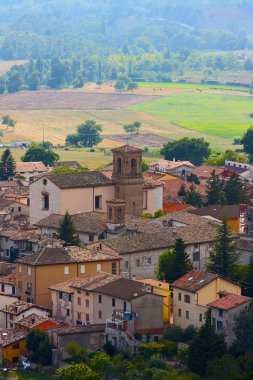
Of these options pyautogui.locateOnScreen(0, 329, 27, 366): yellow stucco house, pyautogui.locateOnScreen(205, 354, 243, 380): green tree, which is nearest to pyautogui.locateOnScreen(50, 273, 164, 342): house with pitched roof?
pyautogui.locateOnScreen(0, 329, 27, 366): yellow stucco house

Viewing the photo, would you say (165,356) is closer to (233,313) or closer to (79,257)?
(233,313)

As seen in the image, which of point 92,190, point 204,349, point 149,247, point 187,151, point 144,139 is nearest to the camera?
point 204,349

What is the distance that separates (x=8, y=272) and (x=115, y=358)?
11634 mm

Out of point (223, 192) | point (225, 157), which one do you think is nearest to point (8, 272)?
point (223, 192)

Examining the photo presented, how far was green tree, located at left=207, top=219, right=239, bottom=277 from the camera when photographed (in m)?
59.0

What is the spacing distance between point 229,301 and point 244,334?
201cm

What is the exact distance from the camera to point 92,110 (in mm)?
173000

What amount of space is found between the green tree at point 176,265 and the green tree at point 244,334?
7.27 meters

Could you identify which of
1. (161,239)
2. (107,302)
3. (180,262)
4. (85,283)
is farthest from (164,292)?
(161,239)

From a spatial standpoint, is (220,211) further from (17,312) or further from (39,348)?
(39,348)

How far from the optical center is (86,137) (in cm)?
13788

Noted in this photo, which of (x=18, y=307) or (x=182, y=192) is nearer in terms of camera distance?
(x=18, y=307)

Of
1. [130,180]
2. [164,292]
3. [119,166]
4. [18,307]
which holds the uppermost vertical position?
[119,166]

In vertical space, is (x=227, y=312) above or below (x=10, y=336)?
above
